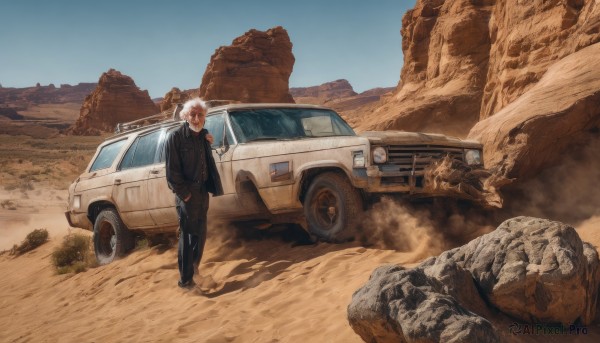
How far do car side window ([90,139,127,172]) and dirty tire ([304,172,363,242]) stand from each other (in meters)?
3.57

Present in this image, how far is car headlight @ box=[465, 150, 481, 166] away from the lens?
612 cm

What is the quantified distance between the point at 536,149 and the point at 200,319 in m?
4.32

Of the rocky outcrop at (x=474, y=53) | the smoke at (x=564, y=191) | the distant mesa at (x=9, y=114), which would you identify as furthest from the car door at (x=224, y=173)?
the distant mesa at (x=9, y=114)

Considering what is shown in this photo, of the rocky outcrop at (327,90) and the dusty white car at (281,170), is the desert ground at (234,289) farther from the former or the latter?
the rocky outcrop at (327,90)

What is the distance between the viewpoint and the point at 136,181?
7273mm

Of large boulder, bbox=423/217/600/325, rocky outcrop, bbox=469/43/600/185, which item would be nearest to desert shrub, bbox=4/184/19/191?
rocky outcrop, bbox=469/43/600/185

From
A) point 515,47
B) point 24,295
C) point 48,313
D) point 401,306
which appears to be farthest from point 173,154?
point 515,47

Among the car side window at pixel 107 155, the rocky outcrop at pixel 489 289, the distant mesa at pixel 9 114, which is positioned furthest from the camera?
the distant mesa at pixel 9 114

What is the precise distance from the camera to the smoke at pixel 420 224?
5.46 m

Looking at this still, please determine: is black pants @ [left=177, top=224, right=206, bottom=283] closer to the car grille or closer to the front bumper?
the front bumper

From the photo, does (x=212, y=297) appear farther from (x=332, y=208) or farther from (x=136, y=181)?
(x=136, y=181)

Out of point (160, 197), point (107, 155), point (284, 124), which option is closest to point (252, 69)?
point (107, 155)

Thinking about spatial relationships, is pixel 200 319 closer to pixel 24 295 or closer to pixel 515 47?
pixel 24 295

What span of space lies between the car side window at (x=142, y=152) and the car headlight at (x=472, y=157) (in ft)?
12.8
